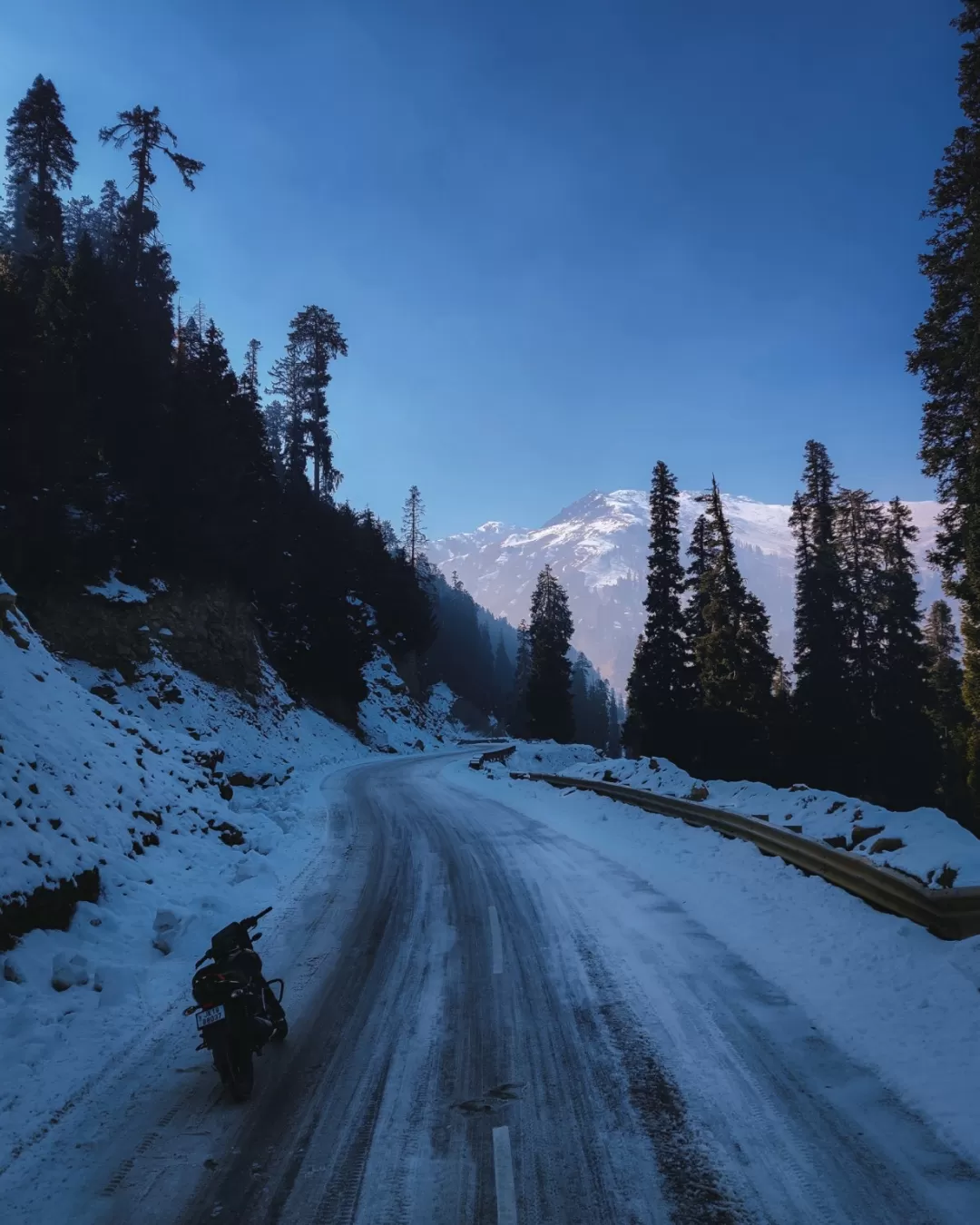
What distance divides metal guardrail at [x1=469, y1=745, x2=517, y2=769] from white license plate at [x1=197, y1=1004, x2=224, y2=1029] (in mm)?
26475

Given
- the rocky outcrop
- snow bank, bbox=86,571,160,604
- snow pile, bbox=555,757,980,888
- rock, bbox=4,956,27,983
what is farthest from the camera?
snow bank, bbox=86,571,160,604

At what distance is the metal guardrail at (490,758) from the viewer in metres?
31.3

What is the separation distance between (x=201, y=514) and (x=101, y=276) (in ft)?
35.5

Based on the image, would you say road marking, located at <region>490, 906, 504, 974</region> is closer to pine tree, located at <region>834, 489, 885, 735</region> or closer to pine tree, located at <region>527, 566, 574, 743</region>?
pine tree, located at <region>834, 489, 885, 735</region>

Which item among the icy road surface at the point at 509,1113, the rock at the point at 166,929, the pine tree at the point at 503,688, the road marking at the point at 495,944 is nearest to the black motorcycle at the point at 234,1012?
the icy road surface at the point at 509,1113

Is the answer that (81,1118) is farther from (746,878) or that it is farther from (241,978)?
(746,878)

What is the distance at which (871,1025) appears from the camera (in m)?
5.15

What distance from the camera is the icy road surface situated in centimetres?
352

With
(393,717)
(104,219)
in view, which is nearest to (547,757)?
(393,717)

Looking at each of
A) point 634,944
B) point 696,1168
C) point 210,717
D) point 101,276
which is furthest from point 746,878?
point 101,276

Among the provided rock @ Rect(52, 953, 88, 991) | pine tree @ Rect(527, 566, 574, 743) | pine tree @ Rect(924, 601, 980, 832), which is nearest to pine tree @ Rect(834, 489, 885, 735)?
pine tree @ Rect(924, 601, 980, 832)

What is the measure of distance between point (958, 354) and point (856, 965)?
16.6 metres

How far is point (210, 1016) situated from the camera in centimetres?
480

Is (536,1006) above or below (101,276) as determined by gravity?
below
